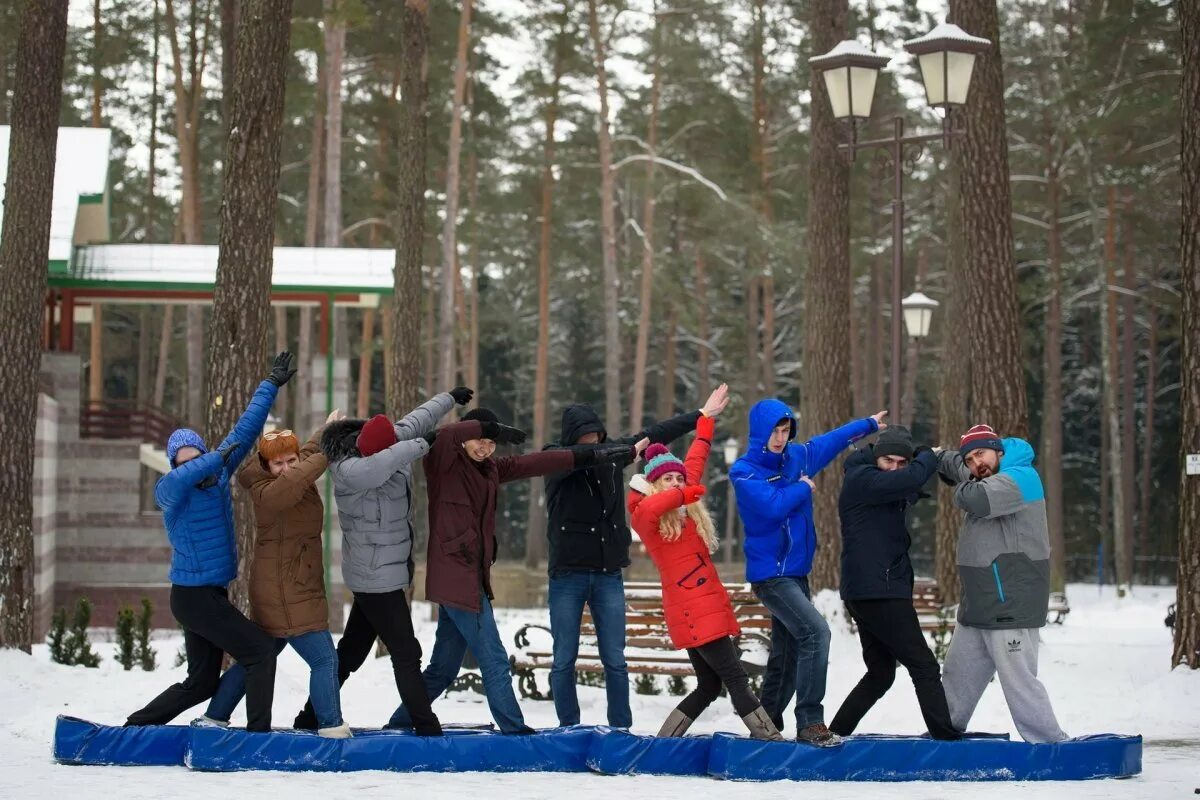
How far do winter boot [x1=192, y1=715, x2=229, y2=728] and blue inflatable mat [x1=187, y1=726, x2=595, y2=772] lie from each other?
0.57 feet

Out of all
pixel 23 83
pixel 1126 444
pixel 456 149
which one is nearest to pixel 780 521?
pixel 23 83

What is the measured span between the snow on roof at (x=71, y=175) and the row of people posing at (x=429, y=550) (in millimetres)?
13083

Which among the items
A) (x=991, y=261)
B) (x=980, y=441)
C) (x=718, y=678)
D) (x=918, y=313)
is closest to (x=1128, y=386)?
(x=918, y=313)

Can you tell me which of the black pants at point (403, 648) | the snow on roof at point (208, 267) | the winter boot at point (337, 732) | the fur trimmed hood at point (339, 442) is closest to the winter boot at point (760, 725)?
the black pants at point (403, 648)

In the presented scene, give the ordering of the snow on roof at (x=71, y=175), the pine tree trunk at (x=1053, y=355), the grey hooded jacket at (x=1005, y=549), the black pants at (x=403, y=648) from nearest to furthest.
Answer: the grey hooded jacket at (x=1005, y=549)
the black pants at (x=403, y=648)
the snow on roof at (x=71, y=175)
the pine tree trunk at (x=1053, y=355)

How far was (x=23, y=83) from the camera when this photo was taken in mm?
13188

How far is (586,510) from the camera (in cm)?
879

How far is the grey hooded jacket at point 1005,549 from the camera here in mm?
8102

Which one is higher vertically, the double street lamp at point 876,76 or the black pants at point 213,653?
the double street lamp at point 876,76

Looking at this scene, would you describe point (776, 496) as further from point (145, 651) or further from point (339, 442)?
point (145, 651)

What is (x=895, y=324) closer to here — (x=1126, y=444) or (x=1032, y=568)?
(x=1032, y=568)

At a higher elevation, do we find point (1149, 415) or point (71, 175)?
point (71, 175)

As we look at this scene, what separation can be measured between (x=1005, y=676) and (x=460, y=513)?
9.62ft

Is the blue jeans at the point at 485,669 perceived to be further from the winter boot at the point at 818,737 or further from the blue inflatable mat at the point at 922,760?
the winter boot at the point at 818,737
